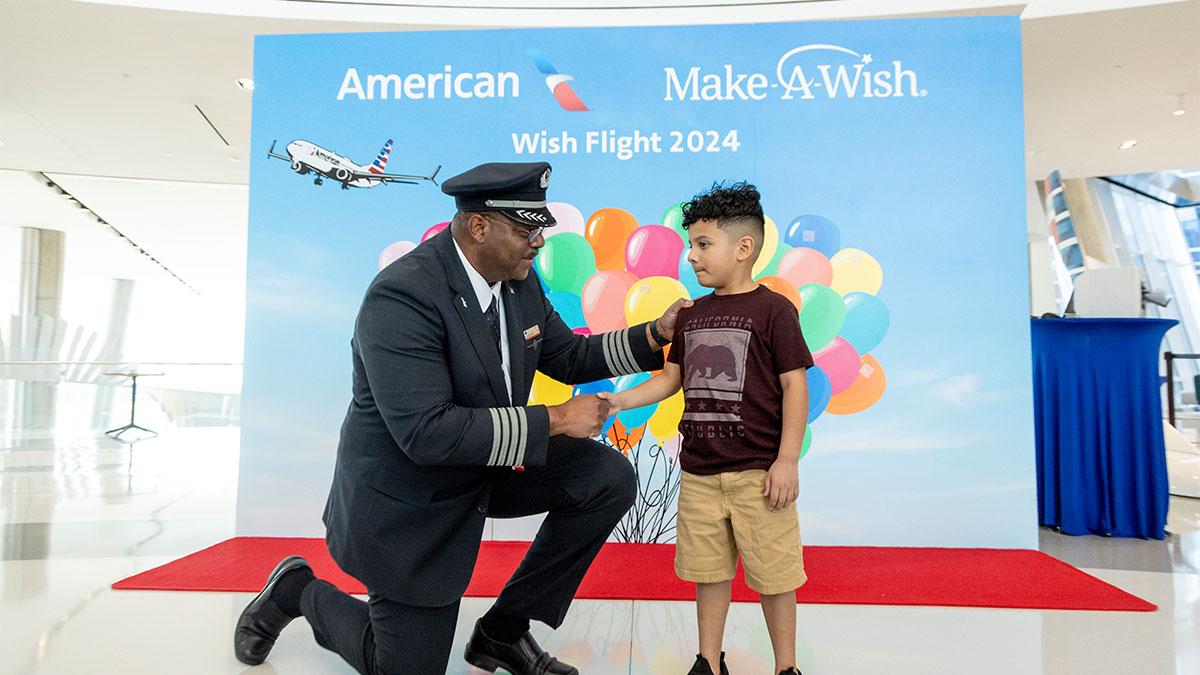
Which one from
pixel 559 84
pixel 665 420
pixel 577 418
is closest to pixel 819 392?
pixel 665 420

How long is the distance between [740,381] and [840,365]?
155 cm

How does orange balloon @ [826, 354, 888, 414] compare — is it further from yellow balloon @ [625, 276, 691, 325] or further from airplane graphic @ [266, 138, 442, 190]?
airplane graphic @ [266, 138, 442, 190]

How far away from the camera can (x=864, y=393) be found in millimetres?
3117

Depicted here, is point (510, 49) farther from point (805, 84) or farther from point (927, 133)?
point (927, 133)

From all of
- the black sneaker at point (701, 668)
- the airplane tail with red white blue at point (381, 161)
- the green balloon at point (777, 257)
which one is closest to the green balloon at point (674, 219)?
the green balloon at point (777, 257)

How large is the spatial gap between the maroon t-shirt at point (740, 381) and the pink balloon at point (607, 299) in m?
1.47

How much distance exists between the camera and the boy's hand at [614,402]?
1694 mm

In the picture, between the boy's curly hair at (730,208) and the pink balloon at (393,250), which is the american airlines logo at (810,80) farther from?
the boy's curly hair at (730,208)

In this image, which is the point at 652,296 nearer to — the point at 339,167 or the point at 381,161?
the point at 381,161

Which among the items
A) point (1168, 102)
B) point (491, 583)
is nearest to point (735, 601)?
point (491, 583)

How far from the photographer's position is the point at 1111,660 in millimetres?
1839

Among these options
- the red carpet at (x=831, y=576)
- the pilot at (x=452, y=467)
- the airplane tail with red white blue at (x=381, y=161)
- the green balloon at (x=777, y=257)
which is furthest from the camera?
the airplane tail with red white blue at (x=381, y=161)

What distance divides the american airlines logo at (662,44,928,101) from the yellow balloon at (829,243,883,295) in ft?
2.19

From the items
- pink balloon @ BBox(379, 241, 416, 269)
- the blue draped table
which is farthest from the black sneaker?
the blue draped table
